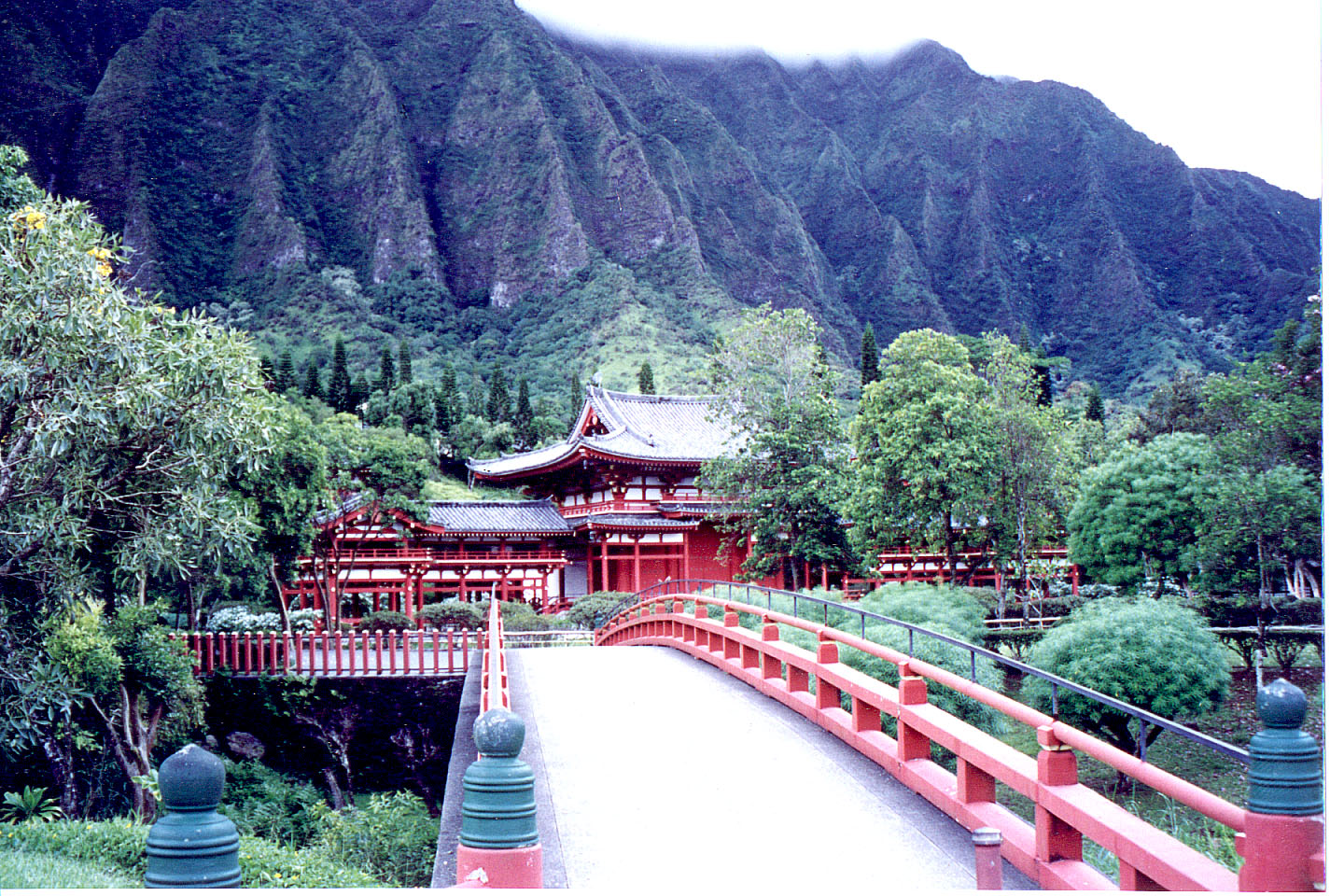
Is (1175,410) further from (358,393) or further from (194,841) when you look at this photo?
(358,393)

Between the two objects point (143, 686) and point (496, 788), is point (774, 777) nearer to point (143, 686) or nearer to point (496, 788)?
point (496, 788)

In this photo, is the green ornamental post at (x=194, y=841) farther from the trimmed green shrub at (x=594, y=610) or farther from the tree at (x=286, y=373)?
the tree at (x=286, y=373)

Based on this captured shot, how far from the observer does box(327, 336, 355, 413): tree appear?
97.0ft

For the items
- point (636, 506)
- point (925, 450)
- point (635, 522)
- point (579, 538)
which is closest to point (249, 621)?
point (579, 538)

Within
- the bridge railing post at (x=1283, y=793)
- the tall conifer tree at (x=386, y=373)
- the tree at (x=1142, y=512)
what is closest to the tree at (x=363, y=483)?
the tree at (x=1142, y=512)

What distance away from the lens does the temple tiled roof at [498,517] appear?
1833cm

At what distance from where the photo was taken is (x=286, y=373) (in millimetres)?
Answer: 27625

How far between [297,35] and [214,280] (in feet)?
13.2

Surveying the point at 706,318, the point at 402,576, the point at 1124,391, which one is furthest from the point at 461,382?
the point at 1124,391

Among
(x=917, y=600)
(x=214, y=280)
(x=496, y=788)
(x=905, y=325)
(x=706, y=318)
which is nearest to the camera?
(x=496, y=788)

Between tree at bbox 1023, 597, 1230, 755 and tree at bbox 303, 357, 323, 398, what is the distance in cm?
2489

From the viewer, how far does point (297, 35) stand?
33.7 feet

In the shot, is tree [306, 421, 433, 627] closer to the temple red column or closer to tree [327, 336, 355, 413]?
the temple red column

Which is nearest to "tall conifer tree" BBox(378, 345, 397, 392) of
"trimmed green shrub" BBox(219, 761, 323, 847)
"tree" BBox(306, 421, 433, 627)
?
"tree" BBox(306, 421, 433, 627)
